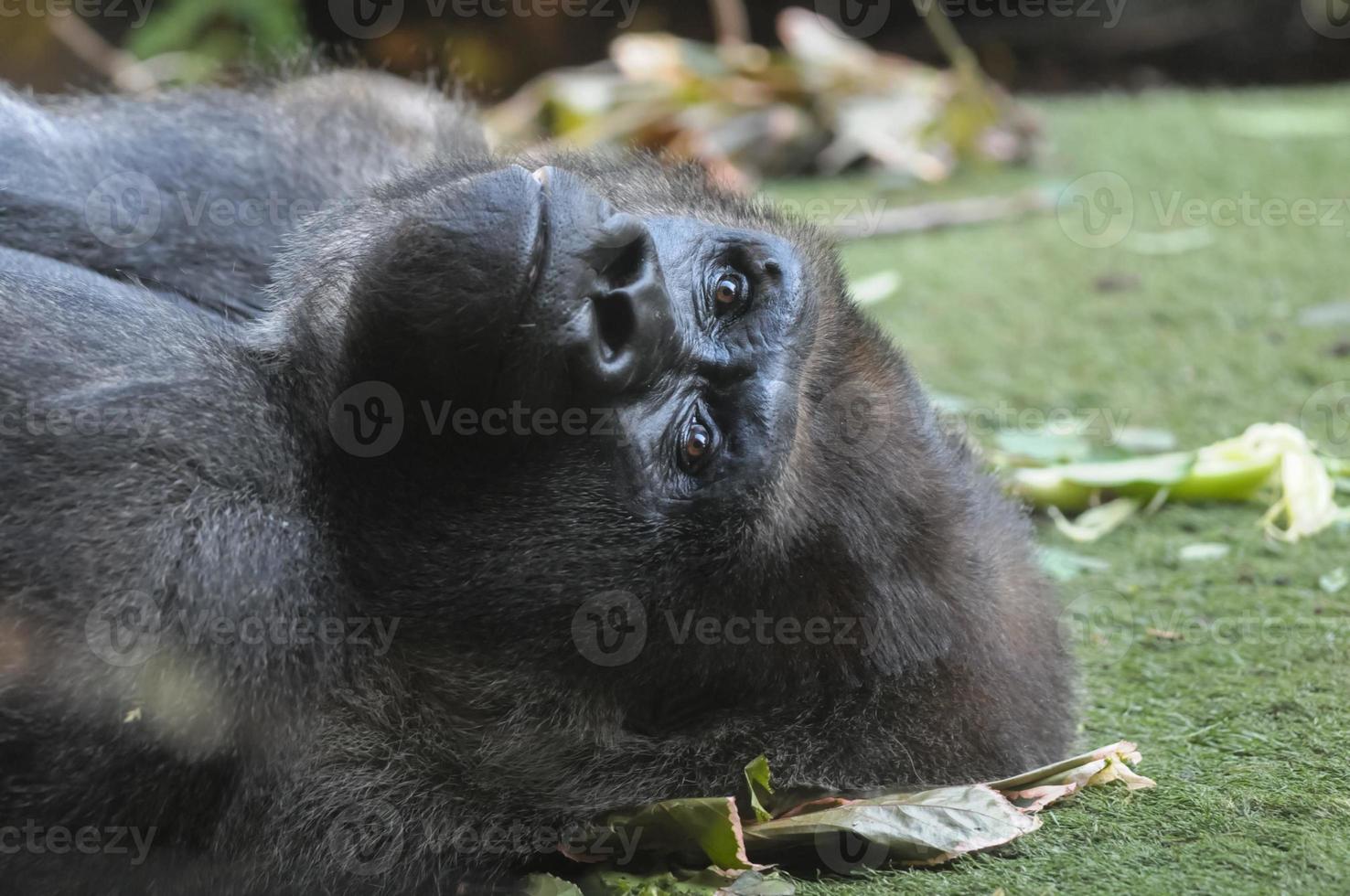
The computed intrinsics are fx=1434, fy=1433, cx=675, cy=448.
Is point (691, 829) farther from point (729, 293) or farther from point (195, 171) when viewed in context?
point (195, 171)

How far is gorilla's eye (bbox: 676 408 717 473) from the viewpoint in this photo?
2.64m

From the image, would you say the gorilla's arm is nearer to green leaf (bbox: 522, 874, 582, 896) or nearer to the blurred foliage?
green leaf (bbox: 522, 874, 582, 896)

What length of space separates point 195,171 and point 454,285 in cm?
165

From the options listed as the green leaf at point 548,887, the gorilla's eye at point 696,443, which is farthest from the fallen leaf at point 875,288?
the green leaf at point 548,887

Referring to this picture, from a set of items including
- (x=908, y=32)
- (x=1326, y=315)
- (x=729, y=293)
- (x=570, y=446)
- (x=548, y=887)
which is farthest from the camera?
(x=908, y=32)

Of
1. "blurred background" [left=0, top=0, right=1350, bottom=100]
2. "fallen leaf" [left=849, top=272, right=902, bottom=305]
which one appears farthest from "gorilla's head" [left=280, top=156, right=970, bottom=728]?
"blurred background" [left=0, top=0, right=1350, bottom=100]

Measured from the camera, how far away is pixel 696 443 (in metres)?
2.64

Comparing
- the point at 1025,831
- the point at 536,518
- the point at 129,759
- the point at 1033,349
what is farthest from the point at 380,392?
the point at 1033,349

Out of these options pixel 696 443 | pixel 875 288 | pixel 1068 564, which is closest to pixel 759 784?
pixel 696 443

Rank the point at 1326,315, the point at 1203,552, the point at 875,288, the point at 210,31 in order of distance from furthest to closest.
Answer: the point at 210,31, the point at 875,288, the point at 1326,315, the point at 1203,552

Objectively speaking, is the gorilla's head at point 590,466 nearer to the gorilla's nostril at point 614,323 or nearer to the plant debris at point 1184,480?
Answer: the gorilla's nostril at point 614,323

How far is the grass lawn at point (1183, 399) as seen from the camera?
2.47m

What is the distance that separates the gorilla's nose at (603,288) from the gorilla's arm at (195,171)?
97 cm

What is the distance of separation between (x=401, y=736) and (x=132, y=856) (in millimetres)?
529
